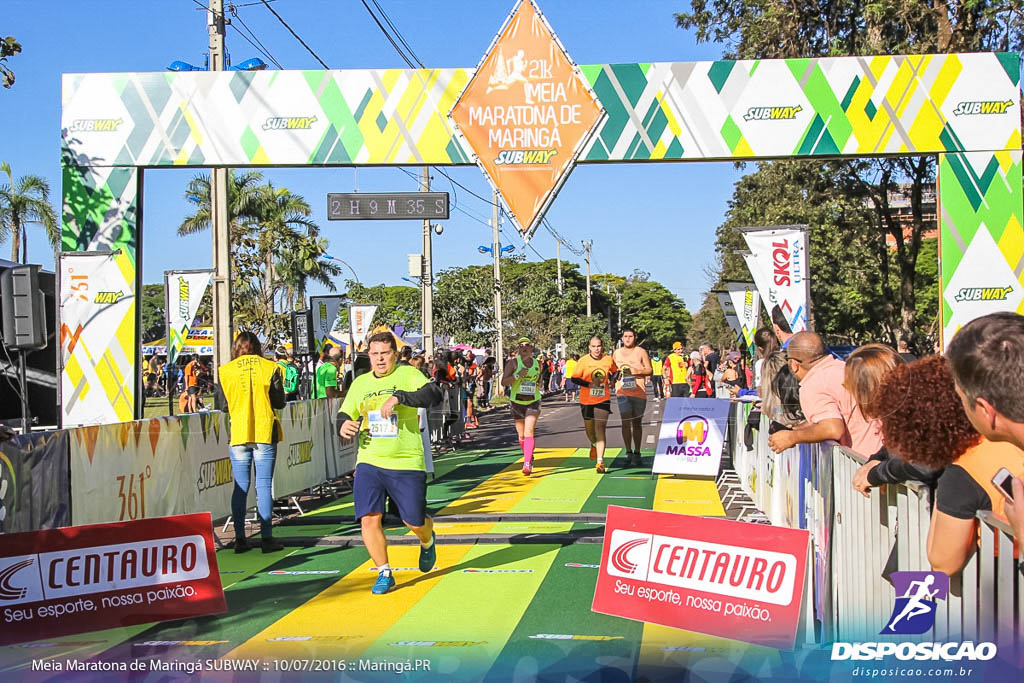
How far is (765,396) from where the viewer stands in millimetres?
8828

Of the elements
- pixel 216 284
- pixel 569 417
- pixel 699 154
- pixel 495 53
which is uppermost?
pixel 495 53

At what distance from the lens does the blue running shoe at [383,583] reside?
7059 millimetres

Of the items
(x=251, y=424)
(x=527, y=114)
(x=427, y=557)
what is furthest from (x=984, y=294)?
(x=251, y=424)

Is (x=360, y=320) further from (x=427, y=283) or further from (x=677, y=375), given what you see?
(x=677, y=375)

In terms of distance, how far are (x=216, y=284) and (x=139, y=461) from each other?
23.3 ft

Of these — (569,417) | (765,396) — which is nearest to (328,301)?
(569,417)

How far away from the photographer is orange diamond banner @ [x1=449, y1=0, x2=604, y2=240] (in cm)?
1073

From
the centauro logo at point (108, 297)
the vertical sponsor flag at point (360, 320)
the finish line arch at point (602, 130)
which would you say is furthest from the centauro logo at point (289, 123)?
the vertical sponsor flag at point (360, 320)

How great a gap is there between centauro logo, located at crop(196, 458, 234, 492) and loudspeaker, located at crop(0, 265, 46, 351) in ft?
6.39

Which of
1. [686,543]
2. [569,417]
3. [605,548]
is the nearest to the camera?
[686,543]

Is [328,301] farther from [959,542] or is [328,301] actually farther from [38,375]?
[959,542]

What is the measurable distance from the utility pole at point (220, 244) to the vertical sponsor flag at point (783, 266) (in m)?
7.84

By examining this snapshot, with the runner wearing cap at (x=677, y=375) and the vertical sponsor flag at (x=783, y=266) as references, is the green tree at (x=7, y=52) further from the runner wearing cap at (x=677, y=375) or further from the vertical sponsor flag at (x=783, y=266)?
the runner wearing cap at (x=677, y=375)

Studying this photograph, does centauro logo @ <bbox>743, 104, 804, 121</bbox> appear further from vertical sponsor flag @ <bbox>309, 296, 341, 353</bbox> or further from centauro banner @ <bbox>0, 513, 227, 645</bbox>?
vertical sponsor flag @ <bbox>309, 296, 341, 353</bbox>
